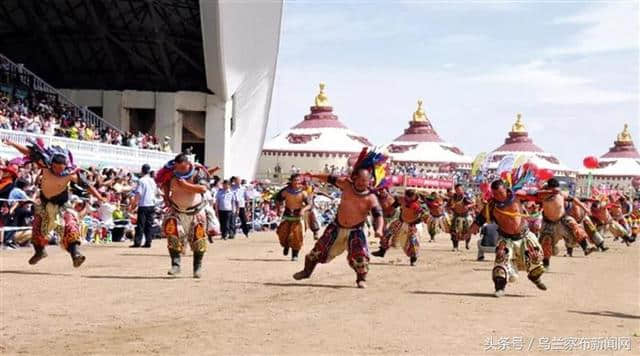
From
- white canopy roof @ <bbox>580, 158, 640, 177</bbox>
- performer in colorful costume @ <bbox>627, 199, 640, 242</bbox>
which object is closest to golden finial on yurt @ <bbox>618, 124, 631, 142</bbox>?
white canopy roof @ <bbox>580, 158, 640, 177</bbox>

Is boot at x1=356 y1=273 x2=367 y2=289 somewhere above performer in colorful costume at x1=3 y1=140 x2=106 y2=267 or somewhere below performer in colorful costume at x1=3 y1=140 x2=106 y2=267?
below

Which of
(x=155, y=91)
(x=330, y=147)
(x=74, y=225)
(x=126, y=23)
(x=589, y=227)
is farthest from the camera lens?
(x=330, y=147)

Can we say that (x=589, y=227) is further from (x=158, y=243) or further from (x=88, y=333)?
(x=88, y=333)

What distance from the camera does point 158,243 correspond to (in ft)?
79.6

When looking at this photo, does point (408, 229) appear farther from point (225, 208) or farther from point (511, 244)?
point (225, 208)

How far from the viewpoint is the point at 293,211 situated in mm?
18750

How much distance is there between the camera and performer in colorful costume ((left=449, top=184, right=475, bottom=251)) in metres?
25.7

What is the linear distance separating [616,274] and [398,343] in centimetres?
1078

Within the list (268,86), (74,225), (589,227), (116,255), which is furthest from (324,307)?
(268,86)

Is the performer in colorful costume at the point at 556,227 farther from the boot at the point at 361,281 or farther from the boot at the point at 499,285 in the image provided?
the boot at the point at 361,281

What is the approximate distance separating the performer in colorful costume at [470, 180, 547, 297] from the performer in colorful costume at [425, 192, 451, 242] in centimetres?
1009

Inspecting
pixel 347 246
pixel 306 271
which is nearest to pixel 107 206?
pixel 306 271

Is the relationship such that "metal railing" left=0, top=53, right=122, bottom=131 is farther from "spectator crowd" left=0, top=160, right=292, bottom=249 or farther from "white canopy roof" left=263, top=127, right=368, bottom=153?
"white canopy roof" left=263, top=127, right=368, bottom=153

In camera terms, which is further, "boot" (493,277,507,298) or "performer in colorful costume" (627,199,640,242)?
"performer in colorful costume" (627,199,640,242)
